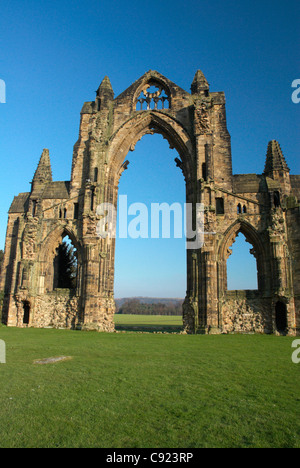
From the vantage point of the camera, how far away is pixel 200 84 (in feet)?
71.9

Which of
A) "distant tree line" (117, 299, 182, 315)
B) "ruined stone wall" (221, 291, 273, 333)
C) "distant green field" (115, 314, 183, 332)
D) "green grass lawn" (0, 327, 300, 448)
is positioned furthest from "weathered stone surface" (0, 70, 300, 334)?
"distant tree line" (117, 299, 182, 315)

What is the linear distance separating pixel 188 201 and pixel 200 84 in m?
7.52

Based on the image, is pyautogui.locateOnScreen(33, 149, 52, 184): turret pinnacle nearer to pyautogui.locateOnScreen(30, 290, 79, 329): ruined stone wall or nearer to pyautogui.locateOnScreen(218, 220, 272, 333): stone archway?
pyautogui.locateOnScreen(30, 290, 79, 329): ruined stone wall

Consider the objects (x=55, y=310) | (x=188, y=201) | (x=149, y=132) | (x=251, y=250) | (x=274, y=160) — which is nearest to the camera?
(x=251, y=250)

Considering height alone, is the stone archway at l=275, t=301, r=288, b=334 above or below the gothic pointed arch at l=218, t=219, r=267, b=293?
below

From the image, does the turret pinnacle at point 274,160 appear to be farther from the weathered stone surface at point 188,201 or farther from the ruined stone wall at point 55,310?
the ruined stone wall at point 55,310

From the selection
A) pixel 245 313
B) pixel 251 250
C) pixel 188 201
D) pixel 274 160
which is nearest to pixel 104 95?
pixel 188 201

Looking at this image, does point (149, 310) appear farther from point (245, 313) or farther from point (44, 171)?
point (245, 313)

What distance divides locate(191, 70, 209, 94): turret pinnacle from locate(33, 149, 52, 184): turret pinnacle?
10.7 m

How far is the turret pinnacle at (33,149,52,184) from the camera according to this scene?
22.9 meters
